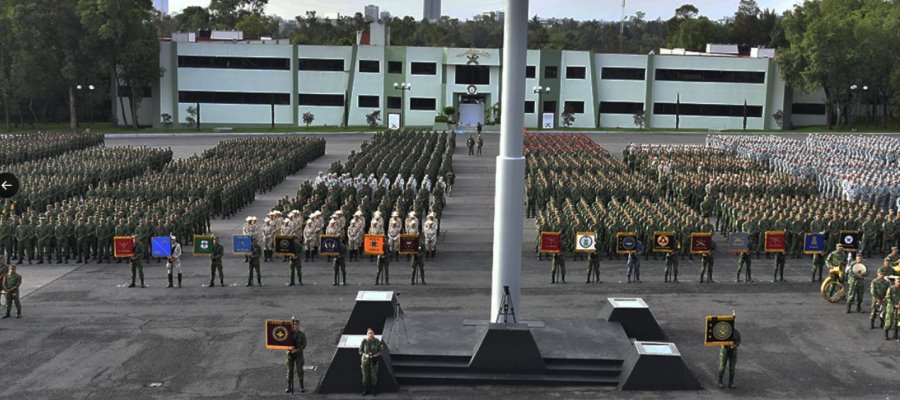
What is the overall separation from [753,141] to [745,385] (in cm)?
3538

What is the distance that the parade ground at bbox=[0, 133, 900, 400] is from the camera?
13.4 meters

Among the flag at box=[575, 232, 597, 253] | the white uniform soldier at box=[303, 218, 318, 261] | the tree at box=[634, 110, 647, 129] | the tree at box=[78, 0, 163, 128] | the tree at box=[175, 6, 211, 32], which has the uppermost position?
the tree at box=[175, 6, 211, 32]

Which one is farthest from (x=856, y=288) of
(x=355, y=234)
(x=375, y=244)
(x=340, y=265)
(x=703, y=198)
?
(x=703, y=198)

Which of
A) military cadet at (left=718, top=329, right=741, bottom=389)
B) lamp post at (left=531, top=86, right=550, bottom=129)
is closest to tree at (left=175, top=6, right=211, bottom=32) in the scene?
lamp post at (left=531, top=86, right=550, bottom=129)

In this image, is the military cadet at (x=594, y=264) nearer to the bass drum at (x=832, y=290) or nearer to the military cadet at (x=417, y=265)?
the military cadet at (x=417, y=265)

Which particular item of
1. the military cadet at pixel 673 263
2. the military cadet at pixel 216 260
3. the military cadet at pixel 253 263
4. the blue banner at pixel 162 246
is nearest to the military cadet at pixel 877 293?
the military cadet at pixel 673 263

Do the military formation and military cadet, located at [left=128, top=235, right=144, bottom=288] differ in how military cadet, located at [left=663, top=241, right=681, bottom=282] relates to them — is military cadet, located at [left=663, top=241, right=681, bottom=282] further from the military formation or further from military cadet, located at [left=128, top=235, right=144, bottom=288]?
military cadet, located at [left=128, top=235, right=144, bottom=288]

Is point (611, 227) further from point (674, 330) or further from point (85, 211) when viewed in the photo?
point (85, 211)

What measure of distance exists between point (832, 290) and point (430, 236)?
9.58 meters

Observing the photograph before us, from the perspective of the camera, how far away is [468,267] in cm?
2184

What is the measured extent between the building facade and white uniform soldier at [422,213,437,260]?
154ft

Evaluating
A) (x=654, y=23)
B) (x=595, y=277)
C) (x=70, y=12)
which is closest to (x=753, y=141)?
(x=595, y=277)

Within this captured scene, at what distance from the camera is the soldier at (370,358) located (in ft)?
42.9

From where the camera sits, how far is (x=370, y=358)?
13.1 meters
